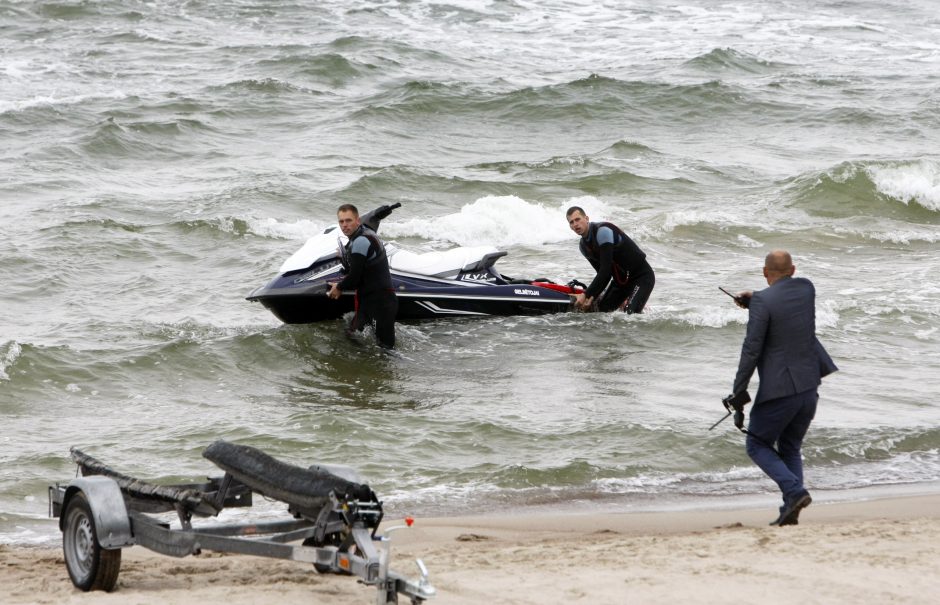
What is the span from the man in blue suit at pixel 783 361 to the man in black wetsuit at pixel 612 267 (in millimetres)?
4400

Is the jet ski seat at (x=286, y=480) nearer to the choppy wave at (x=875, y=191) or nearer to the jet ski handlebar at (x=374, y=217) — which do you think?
the jet ski handlebar at (x=374, y=217)

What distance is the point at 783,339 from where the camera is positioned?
20.2 ft

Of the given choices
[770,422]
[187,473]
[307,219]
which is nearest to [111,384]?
[187,473]

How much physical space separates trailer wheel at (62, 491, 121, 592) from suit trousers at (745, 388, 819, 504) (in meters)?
3.28

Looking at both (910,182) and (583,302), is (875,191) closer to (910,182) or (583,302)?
(910,182)

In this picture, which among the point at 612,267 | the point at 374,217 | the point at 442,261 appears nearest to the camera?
the point at 374,217

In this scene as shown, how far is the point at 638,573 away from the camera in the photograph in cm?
514

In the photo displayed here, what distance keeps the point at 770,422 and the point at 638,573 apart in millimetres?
1515

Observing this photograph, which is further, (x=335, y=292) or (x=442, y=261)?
(x=442, y=261)

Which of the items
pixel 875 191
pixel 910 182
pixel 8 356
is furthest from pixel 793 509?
pixel 910 182

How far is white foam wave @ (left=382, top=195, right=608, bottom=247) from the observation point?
15992mm

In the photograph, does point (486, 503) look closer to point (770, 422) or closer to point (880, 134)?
point (770, 422)

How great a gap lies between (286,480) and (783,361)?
273 cm

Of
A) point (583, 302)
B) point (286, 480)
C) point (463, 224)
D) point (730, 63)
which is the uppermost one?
point (730, 63)
